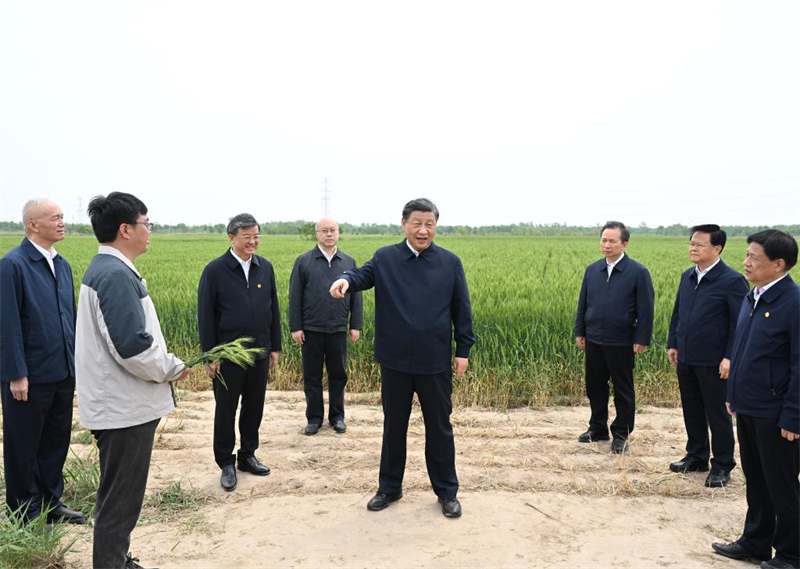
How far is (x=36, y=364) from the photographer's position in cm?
395

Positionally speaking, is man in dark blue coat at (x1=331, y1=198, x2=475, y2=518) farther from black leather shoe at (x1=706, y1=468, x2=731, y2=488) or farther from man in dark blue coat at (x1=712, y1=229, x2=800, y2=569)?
→ black leather shoe at (x1=706, y1=468, x2=731, y2=488)

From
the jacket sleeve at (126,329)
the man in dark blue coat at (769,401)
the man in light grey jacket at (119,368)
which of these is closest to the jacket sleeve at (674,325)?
the man in dark blue coat at (769,401)

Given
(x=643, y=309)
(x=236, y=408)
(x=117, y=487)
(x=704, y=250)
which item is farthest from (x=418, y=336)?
(x=704, y=250)

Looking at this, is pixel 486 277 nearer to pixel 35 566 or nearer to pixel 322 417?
pixel 322 417

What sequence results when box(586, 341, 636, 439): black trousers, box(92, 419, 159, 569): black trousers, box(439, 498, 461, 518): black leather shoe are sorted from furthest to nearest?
box(586, 341, 636, 439): black trousers
box(439, 498, 461, 518): black leather shoe
box(92, 419, 159, 569): black trousers

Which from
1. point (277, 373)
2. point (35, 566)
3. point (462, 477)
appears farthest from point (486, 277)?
point (35, 566)

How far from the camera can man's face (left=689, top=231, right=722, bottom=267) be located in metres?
4.84

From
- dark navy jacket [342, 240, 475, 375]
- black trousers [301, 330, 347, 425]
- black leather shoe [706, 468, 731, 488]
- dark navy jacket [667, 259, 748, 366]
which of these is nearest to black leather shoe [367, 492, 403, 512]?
dark navy jacket [342, 240, 475, 375]

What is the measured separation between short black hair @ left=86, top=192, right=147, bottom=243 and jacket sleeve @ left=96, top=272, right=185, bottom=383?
26cm

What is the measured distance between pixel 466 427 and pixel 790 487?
3069mm

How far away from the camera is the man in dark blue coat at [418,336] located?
4.11 meters

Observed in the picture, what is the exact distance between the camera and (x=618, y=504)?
14.0 ft

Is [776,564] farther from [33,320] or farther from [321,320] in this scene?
[33,320]

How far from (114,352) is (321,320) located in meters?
3.13
